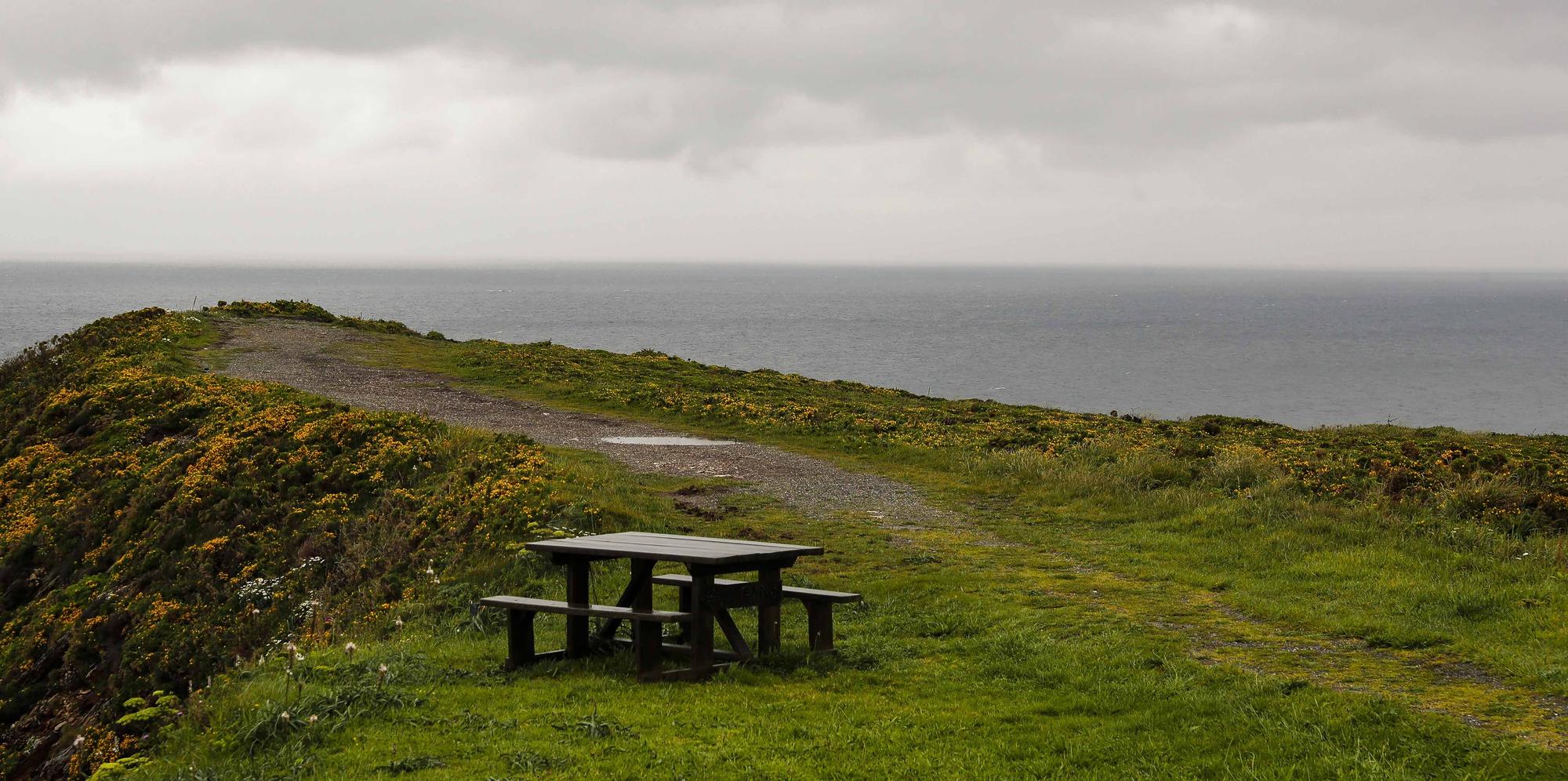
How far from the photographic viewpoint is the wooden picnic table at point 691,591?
839cm

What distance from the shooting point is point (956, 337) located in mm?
134750

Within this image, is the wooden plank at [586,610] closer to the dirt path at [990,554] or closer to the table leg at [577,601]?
the table leg at [577,601]

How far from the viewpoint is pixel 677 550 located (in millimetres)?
8461

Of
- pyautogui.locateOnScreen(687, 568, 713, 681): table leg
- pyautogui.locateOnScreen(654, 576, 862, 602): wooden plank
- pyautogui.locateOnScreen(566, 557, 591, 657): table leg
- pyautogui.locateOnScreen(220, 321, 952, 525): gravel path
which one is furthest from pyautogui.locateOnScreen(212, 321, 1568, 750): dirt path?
pyautogui.locateOnScreen(566, 557, 591, 657): table leg

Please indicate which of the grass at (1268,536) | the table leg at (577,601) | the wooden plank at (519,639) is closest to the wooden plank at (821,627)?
the table leg at (577,601)

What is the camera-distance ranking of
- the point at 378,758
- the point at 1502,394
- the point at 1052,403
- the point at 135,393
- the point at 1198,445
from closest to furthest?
the point at 378,758, the point at 1198,445, the point at 135,393, the point at 1052,403, the point at 1502,394

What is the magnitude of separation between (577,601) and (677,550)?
1002 millimetres

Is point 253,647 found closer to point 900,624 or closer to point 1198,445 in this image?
point 900,624

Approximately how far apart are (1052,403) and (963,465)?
187 ft

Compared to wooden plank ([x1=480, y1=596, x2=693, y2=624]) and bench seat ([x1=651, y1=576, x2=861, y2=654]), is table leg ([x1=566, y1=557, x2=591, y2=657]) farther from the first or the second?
bench seat ([x1=651, y1=576, x2=861, y2=654])

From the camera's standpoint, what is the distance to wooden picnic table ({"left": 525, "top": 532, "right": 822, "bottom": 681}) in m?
8.39

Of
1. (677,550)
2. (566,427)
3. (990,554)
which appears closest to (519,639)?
(677,550)

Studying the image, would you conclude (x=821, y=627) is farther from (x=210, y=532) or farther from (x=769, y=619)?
(x=210, y=532)

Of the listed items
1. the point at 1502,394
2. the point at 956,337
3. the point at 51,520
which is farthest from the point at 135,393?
the point at 956,337
